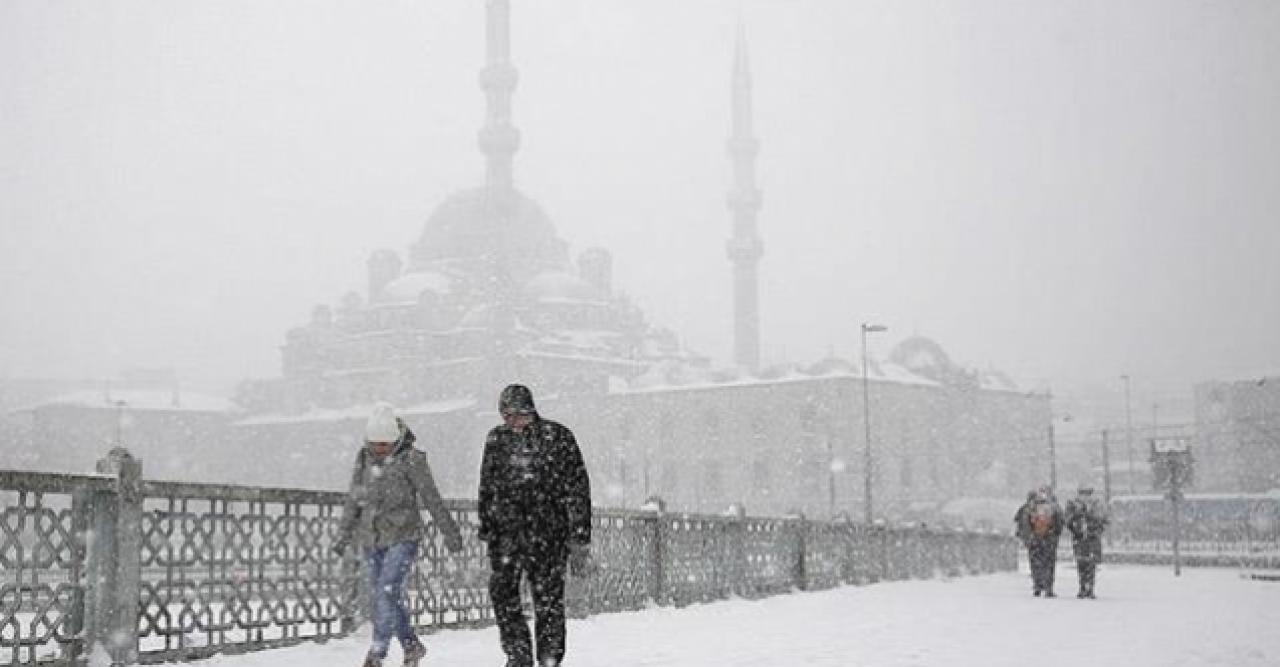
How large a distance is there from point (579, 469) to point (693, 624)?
4099 mm

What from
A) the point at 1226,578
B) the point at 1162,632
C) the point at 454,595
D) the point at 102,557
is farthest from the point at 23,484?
the point at 1226,578

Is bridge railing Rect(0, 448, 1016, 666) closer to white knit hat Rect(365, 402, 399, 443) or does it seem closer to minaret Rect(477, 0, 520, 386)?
white knit hat Rect(365, 402, 399, 443)

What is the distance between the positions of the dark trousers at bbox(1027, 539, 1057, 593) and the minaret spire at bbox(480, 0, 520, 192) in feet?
150

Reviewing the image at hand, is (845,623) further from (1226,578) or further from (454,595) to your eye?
(1226,578)

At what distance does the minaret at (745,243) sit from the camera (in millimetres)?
60000

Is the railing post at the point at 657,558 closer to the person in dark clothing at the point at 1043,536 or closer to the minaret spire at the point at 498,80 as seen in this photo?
the person in dark clothing at the point at 1043,536

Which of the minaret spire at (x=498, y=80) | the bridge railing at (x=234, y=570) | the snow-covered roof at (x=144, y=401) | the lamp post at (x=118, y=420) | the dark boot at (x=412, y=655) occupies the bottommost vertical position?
the dark boot at (x=412, y=655)

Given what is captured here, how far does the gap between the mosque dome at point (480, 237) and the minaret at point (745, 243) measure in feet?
38.5

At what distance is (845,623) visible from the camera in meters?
9.41

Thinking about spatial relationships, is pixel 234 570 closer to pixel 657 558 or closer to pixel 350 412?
pixel 657 558

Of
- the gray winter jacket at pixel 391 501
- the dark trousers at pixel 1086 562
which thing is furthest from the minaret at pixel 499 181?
the gray winter jacket at pixel 391 501

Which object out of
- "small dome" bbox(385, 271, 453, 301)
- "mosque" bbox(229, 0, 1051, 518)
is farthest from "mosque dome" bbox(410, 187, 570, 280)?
"small dome" bbox(385, 271, 453, 301)

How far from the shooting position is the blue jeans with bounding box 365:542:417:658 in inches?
246

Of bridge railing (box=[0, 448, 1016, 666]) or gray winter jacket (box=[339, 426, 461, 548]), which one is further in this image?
gray winter jacket (box=[339, 426, 461, 548])
